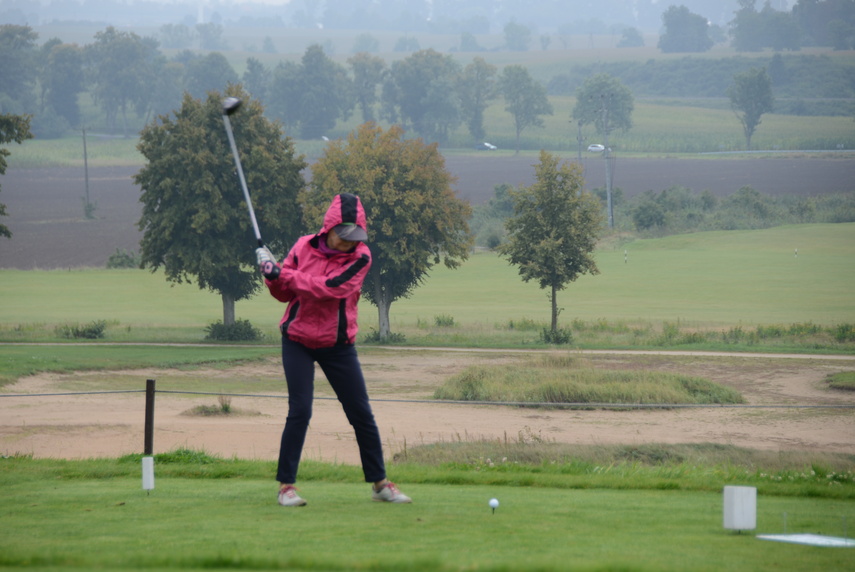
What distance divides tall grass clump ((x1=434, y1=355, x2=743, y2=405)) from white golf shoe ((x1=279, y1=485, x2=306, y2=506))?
1884 centimetres

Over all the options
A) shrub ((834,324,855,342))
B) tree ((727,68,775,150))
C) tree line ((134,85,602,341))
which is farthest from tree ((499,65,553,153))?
shrub ((834,324,855,342))

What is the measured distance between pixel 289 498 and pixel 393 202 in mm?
34490

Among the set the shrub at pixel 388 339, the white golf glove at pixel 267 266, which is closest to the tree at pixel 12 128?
the shrub at pixel 388 339

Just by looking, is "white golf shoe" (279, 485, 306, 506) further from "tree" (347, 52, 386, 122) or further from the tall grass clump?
"tree" (347, 52, 386, 122)

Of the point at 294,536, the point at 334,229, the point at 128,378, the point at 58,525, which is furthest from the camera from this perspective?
the point at 128,378

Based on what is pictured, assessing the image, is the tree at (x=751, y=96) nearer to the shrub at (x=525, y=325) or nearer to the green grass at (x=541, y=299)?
the green grass at (x=541, y=299)

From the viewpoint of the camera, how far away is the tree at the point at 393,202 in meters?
42.9

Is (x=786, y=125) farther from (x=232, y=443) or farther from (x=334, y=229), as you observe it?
(x=334, y=229)

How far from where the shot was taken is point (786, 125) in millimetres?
149625

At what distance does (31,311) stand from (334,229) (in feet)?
156

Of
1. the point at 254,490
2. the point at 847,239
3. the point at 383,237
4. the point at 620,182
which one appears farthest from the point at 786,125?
the point at 254,490

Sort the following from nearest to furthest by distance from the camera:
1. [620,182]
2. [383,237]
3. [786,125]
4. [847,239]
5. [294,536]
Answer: [294,536] < [383,237] < [847,239] < [620,182] < [786,125]

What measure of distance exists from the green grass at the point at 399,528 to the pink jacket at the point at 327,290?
4.99 feet

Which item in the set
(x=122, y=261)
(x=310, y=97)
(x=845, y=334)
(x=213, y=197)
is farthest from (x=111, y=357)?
(x=310, y=97)
